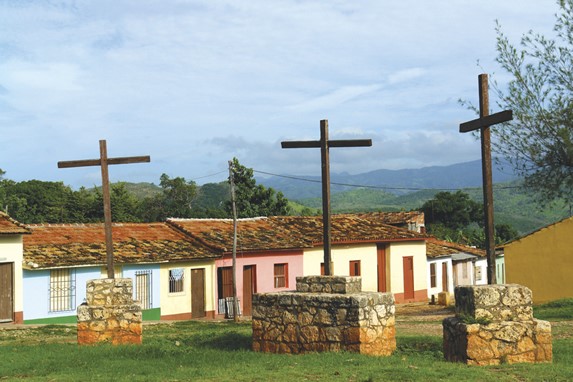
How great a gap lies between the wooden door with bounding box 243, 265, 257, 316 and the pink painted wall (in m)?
0.15

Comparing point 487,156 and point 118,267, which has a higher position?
point 487,156

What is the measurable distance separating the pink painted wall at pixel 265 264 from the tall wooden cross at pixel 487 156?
21319 millimetres

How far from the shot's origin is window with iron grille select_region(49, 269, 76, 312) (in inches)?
1042

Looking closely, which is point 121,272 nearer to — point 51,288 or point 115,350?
point 51,288

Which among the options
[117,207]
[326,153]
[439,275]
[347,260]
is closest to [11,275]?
[326,153]

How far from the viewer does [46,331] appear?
21609 mm

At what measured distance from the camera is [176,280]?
30.2 meters

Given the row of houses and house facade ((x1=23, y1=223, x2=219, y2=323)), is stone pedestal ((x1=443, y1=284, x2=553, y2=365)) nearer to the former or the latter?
house facade ((x1=23, y1=223, x2=219, y2=323))

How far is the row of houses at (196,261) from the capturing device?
1021 inches

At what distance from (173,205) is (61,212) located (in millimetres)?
14823

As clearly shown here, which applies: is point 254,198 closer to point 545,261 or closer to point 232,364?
point 545,261

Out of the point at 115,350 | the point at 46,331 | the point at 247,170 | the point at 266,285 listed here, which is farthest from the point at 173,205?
the point at 115,350

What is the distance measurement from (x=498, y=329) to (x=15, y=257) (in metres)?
19.2

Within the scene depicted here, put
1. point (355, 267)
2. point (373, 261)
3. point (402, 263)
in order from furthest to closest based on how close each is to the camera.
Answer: point (402, 263)
point (373, 261)
point (355, 267)
